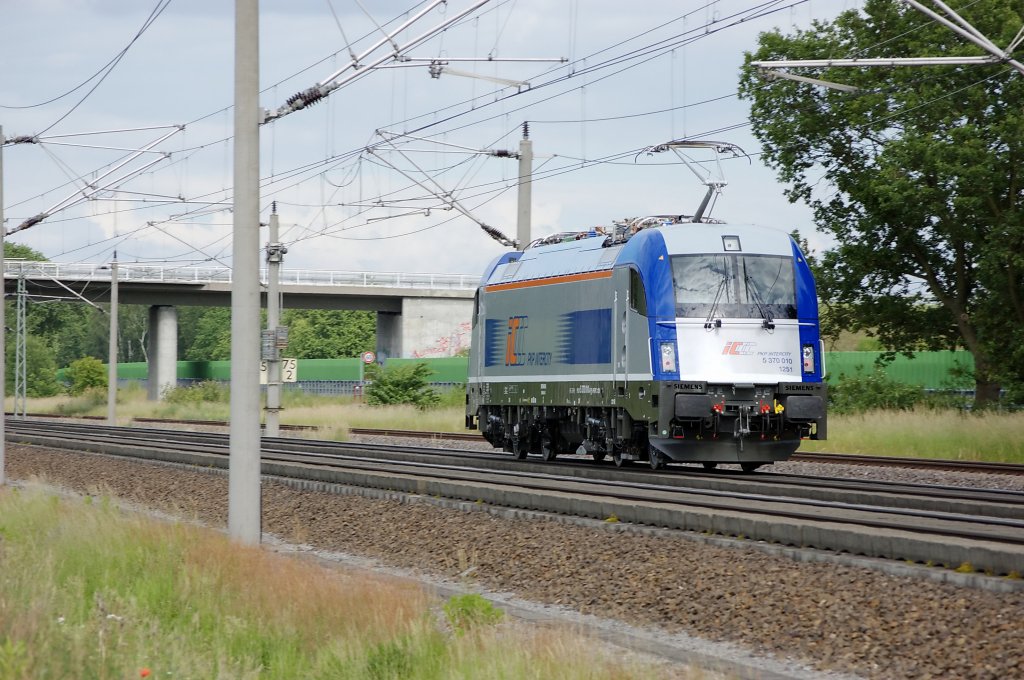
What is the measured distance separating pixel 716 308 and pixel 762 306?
2.54 feet

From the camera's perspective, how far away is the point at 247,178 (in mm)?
13836

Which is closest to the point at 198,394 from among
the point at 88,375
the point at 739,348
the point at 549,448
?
the point at 88,375

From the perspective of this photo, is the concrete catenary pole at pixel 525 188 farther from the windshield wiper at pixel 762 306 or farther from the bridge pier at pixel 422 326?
the bridge pier at pixel 422 326

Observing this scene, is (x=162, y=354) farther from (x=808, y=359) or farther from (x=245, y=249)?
(x=245, y=249)

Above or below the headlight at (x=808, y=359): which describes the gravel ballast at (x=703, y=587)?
below

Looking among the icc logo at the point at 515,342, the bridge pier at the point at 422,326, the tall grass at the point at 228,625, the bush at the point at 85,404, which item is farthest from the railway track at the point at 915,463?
the bush at the point at 85,404

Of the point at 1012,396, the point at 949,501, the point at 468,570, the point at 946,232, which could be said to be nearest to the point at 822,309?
the point at 946,232

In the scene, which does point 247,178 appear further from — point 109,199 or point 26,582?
point 109,199

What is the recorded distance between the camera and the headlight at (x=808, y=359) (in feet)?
72.2

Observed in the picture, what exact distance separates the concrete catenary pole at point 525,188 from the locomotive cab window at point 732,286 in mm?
9125

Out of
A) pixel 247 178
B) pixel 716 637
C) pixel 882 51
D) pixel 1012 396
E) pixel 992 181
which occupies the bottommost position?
pixel 716 637

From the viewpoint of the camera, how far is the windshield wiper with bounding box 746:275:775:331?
21766 millimetres

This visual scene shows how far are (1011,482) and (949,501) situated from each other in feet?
20.7

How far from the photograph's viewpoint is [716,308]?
71.4 feet
